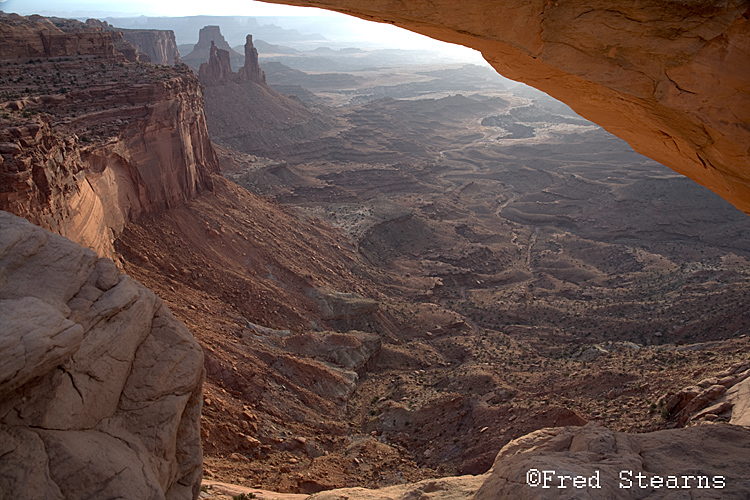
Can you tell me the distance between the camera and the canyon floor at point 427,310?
16547mm

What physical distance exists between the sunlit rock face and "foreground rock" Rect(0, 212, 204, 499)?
209 inches

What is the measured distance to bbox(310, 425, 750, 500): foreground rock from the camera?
25.0 feet

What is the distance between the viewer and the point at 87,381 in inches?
279

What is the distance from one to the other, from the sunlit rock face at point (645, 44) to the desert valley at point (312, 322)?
5591 millimetres

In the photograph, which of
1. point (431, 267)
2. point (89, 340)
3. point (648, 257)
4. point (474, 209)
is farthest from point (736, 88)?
point (474, 209)

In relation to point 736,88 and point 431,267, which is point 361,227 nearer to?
point 431,267

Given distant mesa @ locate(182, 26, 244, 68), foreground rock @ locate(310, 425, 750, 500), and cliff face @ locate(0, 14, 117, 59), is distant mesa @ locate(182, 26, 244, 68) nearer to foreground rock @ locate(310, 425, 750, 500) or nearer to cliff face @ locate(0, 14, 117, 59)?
cliff face @ locate(0, 14, 117, 59)

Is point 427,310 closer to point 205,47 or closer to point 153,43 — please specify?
point 153,43

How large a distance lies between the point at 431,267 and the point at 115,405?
116 feet

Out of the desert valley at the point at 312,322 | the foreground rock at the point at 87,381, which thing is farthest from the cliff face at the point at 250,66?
the foreground rock at the point at 87,381

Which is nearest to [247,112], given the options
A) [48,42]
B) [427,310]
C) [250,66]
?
[250,66]

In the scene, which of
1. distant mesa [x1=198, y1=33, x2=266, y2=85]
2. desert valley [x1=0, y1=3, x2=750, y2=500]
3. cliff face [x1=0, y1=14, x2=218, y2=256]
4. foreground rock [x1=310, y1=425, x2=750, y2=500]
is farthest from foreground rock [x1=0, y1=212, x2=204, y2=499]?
distant mesa [x1=198, y1=33, x2=266, y2=85]

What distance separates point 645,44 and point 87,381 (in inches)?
377

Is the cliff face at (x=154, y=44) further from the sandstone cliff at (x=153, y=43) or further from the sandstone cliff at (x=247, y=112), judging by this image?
the sandstone cliff at (x=247, y=112)
